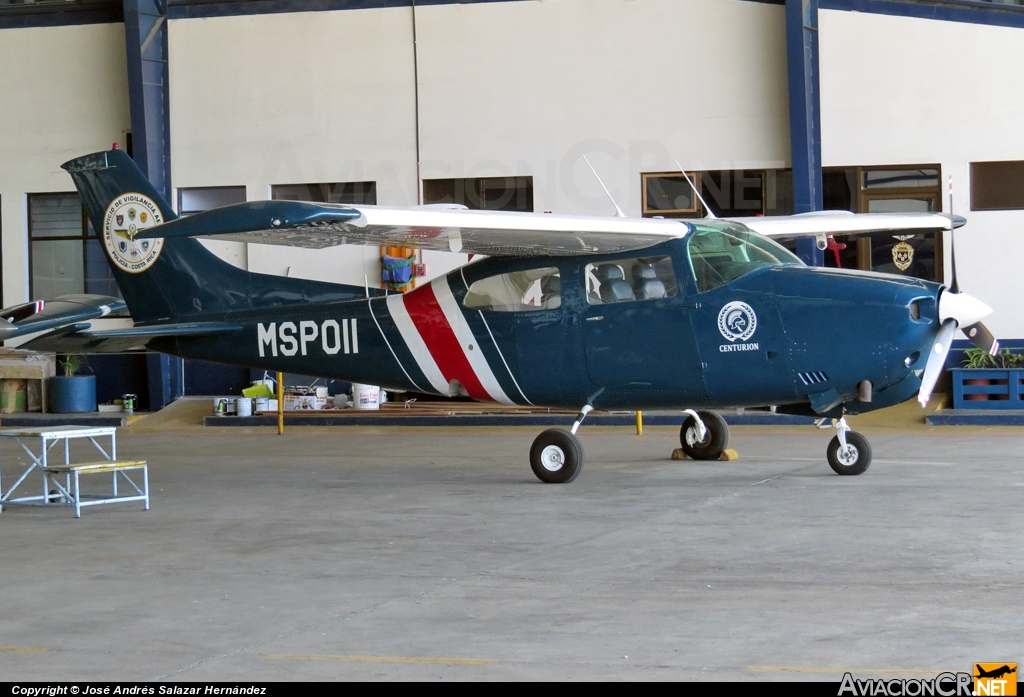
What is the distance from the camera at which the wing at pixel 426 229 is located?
771cm

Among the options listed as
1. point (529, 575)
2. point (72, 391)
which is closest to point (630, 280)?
point (529, 575)

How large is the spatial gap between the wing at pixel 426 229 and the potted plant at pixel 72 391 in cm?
983

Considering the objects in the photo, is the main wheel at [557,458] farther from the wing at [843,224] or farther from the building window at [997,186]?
the building window at [997,186]

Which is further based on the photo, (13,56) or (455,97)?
(13,56)

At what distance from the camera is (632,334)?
31.2 feet

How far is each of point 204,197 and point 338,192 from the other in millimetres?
2284

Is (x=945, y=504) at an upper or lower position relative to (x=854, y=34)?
lower

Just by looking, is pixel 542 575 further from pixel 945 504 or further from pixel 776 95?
pixel 776 95

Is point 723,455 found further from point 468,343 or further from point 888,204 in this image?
point 888,204

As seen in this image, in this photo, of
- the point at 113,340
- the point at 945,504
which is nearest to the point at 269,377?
the point at 113,340

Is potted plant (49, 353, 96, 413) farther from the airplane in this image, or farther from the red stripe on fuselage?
the red stripe on fuselage

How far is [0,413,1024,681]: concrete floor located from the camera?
4.38m

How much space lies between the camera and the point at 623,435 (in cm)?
1414

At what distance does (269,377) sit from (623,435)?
6258 mm
